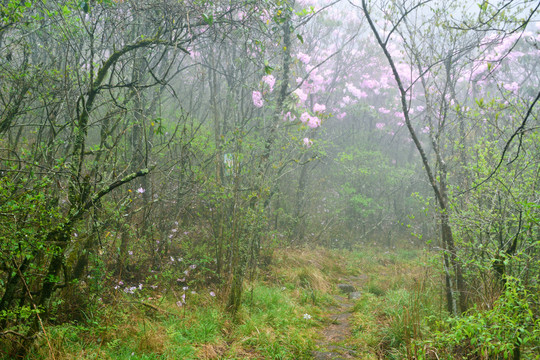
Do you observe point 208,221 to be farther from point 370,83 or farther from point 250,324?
point 370,83

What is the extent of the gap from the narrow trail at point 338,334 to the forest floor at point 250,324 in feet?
0.04

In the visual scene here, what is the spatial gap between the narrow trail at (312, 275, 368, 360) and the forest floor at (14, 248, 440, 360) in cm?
1

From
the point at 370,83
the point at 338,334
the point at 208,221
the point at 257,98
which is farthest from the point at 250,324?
the point at 370,83

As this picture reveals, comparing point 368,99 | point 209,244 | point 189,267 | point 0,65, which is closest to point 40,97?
point 0,65

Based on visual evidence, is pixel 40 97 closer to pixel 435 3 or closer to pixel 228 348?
pixel 228 348

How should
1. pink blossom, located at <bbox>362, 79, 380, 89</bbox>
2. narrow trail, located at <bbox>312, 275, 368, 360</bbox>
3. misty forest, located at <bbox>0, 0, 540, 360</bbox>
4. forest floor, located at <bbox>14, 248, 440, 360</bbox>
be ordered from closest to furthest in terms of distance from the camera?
misty forest, located at <bbox>0, 0, 540, 360</bbox>
forest floor, located at <bbox>14, 248, 440, 360</bbox>
narrow trail, located at <bbox>312, 275, 368, 360</bbox>
pink blossom, located at <bbox>362, 79, 380, 89</bbox>

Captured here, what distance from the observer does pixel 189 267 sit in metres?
4.78

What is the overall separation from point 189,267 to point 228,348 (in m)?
1.36

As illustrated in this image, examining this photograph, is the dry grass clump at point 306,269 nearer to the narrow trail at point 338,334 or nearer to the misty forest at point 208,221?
the misty forest at point 208,221

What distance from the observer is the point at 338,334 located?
458 cm

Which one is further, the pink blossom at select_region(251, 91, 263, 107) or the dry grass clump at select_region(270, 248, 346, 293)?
the pink blossom at select_region(251, 91, 263, 107)

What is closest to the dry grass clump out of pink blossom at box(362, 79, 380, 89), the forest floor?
the forest floor

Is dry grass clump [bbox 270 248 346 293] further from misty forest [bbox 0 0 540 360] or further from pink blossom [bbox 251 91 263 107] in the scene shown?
pink blossom [bbox 251 91 263 107]

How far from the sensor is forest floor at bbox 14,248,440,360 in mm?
3150
